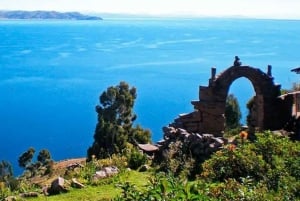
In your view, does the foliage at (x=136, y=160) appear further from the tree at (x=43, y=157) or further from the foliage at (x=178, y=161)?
the tree at (x=43, y=157)

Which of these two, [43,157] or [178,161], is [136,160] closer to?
[178,161]

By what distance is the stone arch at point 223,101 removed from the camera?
57.8ft

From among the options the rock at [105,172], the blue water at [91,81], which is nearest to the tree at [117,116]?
the rock at [105,172]

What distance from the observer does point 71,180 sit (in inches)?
477

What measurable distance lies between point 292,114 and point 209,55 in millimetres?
117547

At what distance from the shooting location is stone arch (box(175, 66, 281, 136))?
17.6 metres

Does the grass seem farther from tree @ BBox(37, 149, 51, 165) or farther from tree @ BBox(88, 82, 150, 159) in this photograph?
tree @ BBox(37, 149, 51, 165)

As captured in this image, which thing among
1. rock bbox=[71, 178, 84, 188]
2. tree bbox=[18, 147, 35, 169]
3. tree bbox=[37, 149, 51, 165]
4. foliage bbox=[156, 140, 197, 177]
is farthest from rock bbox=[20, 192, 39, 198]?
tree bbox=[18, 147, 35, 169]

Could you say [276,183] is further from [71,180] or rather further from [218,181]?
[71,180]

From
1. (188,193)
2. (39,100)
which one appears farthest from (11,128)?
(188,193)

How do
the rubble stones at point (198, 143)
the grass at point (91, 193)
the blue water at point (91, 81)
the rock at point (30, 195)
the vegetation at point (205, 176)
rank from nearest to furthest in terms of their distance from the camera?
the vegetation at point (205, 176) → the grass at point (91, 193) → the rock at point (30, 195) → the rubble stones at point (198, 143) → the blue water at point (91, 81)

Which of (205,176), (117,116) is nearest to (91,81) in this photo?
(117,116)

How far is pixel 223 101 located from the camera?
17781 millimetres

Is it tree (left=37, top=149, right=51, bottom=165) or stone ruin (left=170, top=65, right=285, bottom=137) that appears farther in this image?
tree (left=37, top=149, right=51, bottom=165)
